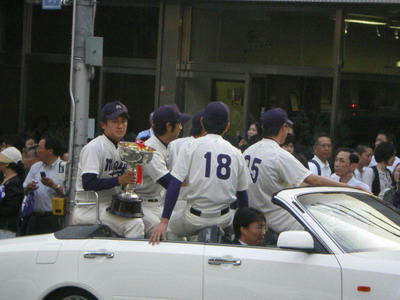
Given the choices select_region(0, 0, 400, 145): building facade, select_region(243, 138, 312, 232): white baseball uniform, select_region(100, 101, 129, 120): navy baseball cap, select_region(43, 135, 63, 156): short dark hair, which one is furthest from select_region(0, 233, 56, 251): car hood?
select_region(0, 0, 400, 145): building facade

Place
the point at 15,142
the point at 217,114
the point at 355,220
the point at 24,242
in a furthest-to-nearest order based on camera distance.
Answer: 1. the point at 15,142
2. the point at 217,114
3. the point at 24,242
4. the point at 355,220

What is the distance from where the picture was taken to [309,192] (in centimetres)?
636

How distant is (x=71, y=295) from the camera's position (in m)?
6.46

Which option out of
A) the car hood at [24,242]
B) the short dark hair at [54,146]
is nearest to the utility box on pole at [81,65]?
the short dark hair at [54,146]

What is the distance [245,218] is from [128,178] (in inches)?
42.4

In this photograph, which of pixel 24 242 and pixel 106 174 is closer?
pixel 24 242

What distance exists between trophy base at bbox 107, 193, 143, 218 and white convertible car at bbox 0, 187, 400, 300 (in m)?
0.30

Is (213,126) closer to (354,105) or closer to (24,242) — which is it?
(24,242)

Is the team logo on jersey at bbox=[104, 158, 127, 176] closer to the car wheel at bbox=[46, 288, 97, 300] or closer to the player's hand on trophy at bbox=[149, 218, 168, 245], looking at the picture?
the player's hand on trophy at bbox=[149, 218, 168, 245]

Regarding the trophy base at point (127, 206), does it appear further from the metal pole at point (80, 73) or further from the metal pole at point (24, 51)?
the metal pole at point (24, 51)

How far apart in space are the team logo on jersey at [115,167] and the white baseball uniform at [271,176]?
1146 millimetres

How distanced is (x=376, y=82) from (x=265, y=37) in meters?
2.25

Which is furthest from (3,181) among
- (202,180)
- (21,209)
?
(202,180)

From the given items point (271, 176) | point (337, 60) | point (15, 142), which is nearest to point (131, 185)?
point (271, 176)
